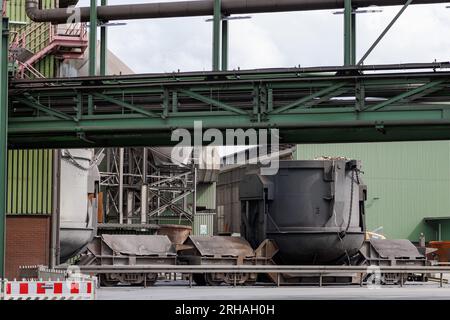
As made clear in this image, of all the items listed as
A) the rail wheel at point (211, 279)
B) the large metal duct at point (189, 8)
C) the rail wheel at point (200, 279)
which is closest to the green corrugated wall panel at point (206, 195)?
the rail wheel at point (200, 279)

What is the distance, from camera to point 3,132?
24.9 m

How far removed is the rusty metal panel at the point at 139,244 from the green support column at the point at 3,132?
555 centimetres

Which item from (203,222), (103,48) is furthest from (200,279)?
(203,222)

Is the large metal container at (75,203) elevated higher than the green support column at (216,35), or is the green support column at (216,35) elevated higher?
the green support column at (216,35)

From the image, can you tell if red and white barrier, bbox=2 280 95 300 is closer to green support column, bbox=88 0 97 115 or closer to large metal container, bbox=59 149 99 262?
green support column, bbox=88 0 97 115

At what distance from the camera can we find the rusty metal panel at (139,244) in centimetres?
2962

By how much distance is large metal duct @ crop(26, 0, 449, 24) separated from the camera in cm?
2567

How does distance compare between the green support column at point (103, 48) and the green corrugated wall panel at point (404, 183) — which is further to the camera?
the green corrugated wall panel at point (404, 183)

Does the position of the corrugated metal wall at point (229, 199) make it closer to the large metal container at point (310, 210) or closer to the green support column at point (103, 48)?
the large metal container at point (310, 210)

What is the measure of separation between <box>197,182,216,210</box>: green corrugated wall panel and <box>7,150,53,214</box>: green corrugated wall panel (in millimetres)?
29758

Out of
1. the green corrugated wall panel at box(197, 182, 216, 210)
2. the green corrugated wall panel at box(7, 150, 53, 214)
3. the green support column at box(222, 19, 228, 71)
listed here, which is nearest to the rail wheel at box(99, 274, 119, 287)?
the green corrugated wall panel at box(7, 150, 53, 214)

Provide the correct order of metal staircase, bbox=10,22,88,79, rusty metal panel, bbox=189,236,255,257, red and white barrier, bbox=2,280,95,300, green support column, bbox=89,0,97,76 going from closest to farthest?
red and white barrier, bbox=2,280,95,300 < green support column, bbox=89,0,97,76 < metal staircase, bbox=10,22,88,79 < rusty metal panel, bbox=189,236,255,257
